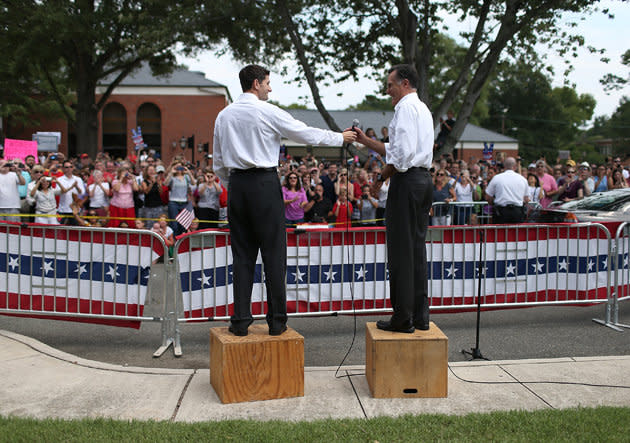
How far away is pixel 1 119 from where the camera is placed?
148 ft

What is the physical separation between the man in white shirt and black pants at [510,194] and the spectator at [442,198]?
6.36ft

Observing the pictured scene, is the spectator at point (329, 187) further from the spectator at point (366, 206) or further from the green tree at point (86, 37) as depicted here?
the green tree at point (86, 37)

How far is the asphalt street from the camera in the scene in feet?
20.4

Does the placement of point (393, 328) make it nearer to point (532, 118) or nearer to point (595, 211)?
point (595, 211)

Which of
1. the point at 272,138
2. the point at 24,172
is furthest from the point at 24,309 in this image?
the point at 24,172

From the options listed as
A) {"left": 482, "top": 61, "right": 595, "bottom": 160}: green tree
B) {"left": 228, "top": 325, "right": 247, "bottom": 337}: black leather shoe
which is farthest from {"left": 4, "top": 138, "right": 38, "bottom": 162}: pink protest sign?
{"left": 482, "top": 61, "right": 595, "bottom": 160}: green tree

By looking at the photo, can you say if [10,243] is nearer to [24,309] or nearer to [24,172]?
[24,309]

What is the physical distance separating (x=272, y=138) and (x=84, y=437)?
250 cm

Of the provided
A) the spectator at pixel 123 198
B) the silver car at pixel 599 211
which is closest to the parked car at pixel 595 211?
the silver car at pixel 599 211

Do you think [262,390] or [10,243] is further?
[10,243]

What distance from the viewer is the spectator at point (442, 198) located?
1366 cm

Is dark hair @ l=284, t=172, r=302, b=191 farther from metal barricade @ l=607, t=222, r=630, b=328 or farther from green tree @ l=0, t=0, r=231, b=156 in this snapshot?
green tree @ l=0, t=0, r=231, b=156

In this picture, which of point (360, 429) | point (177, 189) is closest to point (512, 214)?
point (177, 189)

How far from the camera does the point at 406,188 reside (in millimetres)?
4758
